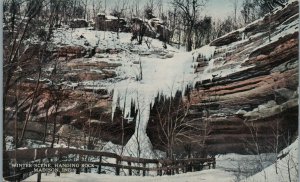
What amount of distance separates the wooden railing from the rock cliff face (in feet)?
0.57

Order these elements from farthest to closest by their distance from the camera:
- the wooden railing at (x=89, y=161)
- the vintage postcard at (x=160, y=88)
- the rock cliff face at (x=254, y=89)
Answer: the rock cliff face at (x=254, y=89), the vintage postcard at (x=160, y=88), the wooden railing at (x=89, y=161)

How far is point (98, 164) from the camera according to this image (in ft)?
16.4

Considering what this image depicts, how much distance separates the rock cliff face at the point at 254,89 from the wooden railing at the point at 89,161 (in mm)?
173

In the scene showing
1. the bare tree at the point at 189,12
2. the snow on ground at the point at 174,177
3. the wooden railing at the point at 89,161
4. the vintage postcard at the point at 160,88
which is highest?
the bare tree at the point at 189,12

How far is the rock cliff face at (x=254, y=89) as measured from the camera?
5.09 metres

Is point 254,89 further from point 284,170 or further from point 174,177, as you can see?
point 174,177

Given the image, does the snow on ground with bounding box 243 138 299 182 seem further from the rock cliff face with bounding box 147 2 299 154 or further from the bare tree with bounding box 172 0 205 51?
the bare tree with bounding box 172 0 205 51

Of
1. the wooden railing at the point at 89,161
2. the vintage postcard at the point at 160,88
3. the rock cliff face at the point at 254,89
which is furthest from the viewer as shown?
the rock cliff face at the point at 254,89

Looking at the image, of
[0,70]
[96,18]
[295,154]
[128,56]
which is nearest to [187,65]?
[128,56]

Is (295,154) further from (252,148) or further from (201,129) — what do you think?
(201,129)

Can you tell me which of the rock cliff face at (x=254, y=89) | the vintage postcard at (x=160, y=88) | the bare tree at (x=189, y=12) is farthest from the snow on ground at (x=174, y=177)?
the bare tree at (x=189, y=12)

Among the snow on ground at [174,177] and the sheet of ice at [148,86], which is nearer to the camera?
the snow on ground at [174,177]

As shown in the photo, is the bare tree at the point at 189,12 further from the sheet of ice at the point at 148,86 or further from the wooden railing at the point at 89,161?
the wooden railing at the point at 89,161

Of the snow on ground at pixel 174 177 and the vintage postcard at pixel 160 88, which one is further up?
the vintage postcard at pixel 160 88
